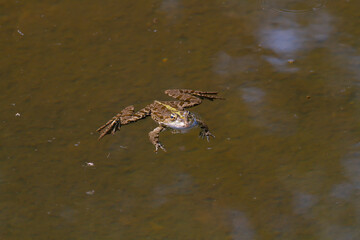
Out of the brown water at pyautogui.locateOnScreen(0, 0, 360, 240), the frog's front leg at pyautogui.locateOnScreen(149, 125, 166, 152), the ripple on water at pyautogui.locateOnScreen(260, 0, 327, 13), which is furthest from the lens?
the ripple on water at pyautogui.locateOnScreen(260, 0, 327, 13)

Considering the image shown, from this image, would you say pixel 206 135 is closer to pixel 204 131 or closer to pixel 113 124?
pixel 204 131

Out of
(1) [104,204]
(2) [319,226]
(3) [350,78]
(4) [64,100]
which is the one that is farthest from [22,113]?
(3) [350,78]

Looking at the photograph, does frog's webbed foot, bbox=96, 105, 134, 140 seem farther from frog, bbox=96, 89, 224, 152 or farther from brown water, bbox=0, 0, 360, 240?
brown water, bbox=0, 0, 360, 240

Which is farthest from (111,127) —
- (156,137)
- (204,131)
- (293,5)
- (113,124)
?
(293,5)

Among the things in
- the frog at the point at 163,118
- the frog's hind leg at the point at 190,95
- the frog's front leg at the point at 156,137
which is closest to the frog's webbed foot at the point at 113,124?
the frog at the point at 163,118

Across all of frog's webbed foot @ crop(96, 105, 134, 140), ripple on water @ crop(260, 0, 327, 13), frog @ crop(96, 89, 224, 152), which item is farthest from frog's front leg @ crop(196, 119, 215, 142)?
ripple on water @ crop(260, 0, 327, 13)
